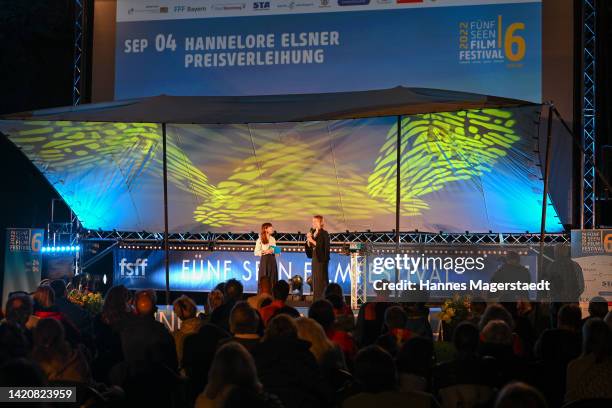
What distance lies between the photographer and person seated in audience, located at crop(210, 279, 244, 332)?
7.15m

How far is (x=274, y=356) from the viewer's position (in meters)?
4.62

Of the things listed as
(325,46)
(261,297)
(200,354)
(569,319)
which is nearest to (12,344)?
(200,354)

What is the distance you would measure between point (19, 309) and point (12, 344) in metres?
1.61

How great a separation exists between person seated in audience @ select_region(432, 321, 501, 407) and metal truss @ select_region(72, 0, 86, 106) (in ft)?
39.3

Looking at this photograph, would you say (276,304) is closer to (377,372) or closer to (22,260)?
(377,372)

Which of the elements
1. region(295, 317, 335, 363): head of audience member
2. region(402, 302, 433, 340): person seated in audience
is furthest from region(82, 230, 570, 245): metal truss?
region(295, 317, 335, 363): head of audience member

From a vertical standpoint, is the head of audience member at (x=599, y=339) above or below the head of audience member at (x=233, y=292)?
below

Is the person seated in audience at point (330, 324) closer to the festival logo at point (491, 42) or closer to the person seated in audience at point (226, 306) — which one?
the person seated in audience at point (226, 306)

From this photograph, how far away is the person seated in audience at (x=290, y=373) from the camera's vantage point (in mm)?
4508

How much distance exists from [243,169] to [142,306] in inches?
262

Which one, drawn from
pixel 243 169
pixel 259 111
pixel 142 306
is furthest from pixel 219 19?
pixel 142 306

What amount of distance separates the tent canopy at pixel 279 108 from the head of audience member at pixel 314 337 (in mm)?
4924

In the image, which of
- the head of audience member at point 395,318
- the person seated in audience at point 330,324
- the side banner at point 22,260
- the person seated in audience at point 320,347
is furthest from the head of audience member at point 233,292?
the side banner at point 22,260

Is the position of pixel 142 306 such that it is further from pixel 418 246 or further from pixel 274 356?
pixel 418 246
